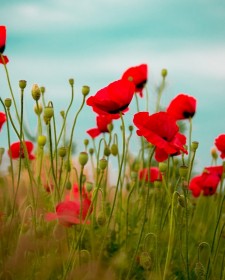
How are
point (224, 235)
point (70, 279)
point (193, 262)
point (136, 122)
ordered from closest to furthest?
point (70, 279)
point (136, 122)
point (193, 262)
point (224, 235)

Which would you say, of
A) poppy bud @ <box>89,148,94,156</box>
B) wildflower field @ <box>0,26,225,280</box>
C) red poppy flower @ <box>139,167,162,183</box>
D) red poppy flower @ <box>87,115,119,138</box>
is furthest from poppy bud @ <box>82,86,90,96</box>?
poppy bud @ <box>89,148,94,156</box>

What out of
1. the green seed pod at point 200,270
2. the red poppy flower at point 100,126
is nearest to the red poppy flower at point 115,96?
the green seed pod at point 200,270

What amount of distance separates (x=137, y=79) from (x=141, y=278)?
2.70ft

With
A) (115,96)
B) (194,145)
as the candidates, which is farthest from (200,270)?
(115,96)

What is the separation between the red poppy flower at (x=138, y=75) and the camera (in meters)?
2.26

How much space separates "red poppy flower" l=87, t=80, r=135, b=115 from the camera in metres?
1.49

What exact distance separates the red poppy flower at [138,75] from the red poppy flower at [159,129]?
0.82 m

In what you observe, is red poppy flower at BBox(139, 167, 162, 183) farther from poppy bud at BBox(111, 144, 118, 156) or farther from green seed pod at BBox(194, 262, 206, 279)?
green seed pod at BBox(194, 262, 206, 279)

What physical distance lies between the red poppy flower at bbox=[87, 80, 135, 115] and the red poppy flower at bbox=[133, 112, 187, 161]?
0.11 metres

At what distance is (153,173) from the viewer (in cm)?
231

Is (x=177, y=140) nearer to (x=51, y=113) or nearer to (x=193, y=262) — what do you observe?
(x=51, y=113)

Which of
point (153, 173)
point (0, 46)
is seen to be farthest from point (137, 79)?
point (0, 46)

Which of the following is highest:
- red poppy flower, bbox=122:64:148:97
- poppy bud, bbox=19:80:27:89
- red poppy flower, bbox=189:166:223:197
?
red poppy flower, bbox=122:64:148:97

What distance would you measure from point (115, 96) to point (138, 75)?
0.80 meters
